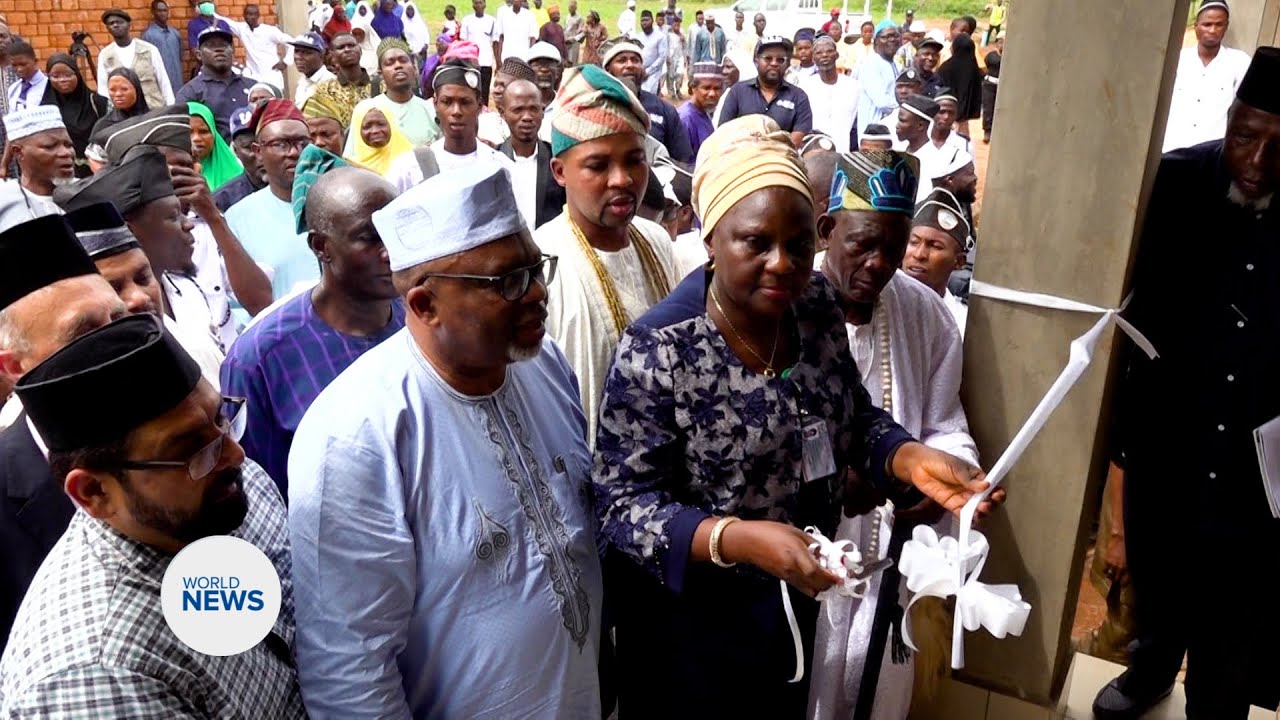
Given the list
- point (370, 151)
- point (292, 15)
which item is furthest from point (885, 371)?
point (292, 15)

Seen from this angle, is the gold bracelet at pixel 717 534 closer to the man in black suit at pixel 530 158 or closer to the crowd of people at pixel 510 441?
the crowd of people at pixel 510 441

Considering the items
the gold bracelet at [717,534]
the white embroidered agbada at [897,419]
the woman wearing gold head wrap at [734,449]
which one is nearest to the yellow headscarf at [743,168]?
the woman wearing gold head wrap at [734,449]

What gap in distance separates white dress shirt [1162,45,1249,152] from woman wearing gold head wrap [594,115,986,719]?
579cm

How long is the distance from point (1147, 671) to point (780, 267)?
2.39 metres

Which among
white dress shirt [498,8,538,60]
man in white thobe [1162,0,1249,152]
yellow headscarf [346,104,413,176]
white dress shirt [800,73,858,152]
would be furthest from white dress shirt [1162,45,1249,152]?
white dress shirt [498,8,538,60]

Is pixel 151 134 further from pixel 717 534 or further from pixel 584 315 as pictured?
pixel 717 534

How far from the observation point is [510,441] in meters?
2.02

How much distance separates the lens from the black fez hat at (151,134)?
14.5 feet

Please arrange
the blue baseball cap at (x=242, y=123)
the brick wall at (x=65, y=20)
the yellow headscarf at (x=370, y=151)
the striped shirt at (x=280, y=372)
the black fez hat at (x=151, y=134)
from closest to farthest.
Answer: the striped shirt at (x=280, y=372) → the black fez hat at (x=151, y=134) → the blue baseball cap at (x=242, y=123) → the yellow headscarf at (x=370, y=151) → the brick wall at (x=65, y=20)

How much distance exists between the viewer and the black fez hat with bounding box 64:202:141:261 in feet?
8.66

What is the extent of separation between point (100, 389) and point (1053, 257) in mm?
2281

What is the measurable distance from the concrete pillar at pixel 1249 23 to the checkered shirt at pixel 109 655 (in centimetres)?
705

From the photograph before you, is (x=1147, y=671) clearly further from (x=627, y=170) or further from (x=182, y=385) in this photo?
(x=182, y=385)

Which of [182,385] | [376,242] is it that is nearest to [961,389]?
[376,242]
